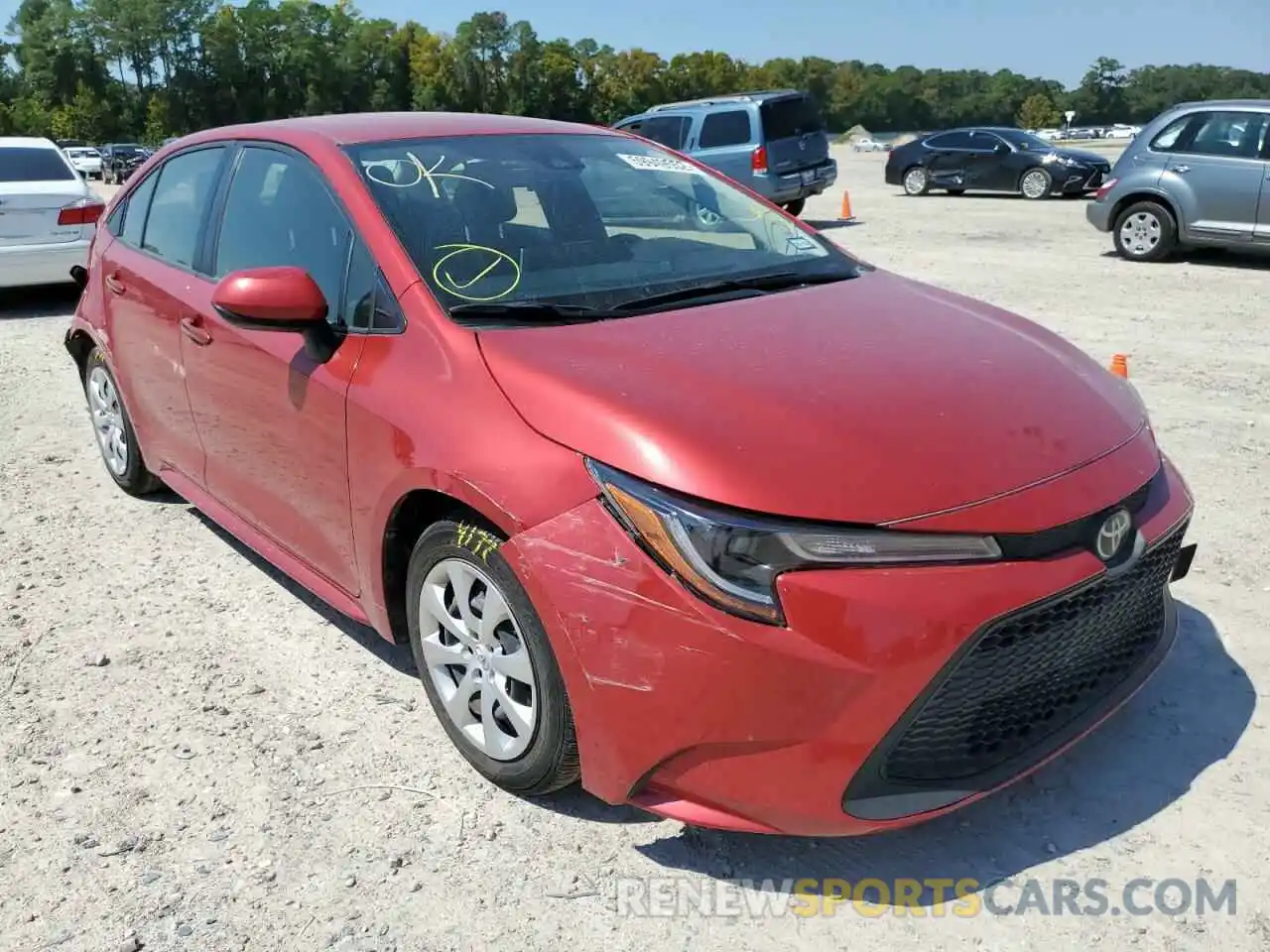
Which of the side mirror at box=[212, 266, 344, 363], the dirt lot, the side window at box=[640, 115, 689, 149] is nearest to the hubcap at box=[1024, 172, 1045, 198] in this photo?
the side window at box=[640, 115, 689, 149]

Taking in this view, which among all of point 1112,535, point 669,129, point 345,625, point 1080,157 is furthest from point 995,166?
point 1112,535

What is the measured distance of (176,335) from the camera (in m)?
3.91

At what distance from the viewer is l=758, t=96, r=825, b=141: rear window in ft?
53.0

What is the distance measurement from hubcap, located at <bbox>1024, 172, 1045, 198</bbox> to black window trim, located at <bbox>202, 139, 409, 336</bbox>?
61.2 feet

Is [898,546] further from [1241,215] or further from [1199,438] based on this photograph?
[1241,215]

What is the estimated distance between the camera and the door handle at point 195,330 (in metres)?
3.68

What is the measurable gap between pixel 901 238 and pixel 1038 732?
42.1ft

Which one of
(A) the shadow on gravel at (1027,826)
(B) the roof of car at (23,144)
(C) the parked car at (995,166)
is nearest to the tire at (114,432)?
(A) the shadow on gravel at (1027,826)

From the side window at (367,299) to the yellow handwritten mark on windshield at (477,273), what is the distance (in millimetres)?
144

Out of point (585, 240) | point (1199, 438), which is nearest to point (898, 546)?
point (585, 240)

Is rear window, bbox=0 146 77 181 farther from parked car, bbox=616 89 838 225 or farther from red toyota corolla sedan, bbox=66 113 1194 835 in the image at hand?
parked car, bbox=616 89 838 225

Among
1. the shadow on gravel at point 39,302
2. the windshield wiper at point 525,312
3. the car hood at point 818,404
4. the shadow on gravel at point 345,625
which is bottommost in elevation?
the shadow on gravel at point 345,625

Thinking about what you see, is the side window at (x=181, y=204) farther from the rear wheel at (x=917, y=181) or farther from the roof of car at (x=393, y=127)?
the rear wheel at (x=917, y=181)

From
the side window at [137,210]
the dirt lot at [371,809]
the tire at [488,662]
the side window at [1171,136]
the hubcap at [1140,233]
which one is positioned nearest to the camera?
the dirt lot at [371,809]
